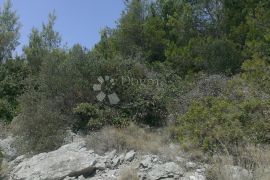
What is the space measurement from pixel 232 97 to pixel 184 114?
1.42 metres

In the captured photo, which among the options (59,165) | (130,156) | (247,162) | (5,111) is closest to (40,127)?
(59,165)

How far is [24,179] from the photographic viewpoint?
9.82 metres

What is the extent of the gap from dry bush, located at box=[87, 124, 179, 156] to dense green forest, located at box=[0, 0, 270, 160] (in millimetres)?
437

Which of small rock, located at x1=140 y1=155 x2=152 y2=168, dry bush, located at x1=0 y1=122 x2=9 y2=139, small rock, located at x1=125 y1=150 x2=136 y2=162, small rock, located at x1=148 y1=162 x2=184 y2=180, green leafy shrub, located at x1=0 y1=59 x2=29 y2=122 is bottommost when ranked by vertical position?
small rock, located at x1=148 y1=162 x2=184 y2=180

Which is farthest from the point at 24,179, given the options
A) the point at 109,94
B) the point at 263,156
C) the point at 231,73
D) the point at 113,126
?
the point at 231,73

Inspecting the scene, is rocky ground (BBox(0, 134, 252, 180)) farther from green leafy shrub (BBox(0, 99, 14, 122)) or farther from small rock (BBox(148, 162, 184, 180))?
green leafy shrub (BBox(0, 99, 14, 122))

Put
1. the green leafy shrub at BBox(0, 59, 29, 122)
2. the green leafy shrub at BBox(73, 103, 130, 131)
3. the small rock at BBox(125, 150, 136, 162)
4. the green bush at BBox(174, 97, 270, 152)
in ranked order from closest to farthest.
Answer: the green bush at BBox(174, 97, 270, 152) < the small rock at BBox(125, 150, 136, 162) < the green leafy shrub at BBox(73, 103, 130, 131) < the green leafy shrub at BBox(0, 59, 29, 122)

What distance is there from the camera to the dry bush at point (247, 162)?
25.4 feet

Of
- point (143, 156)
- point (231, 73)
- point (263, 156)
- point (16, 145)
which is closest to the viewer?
point (263, 156)

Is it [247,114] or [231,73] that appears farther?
[231,73]

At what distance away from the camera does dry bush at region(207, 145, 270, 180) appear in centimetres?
774

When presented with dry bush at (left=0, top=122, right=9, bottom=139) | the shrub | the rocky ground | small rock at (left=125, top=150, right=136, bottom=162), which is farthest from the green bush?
dry bush at (left=0, top=122, right=9, bottom=139)

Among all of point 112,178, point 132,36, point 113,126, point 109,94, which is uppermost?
point 132,36

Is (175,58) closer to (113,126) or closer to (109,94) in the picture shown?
(109,94)
